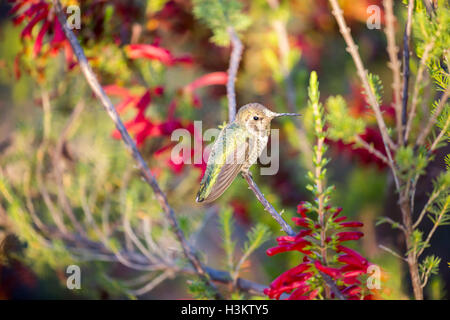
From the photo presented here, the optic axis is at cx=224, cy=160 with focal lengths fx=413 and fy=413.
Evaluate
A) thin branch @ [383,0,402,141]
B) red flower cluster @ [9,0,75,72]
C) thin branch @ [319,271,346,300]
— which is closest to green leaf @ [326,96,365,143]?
thin branch @ [383,0,402,141]

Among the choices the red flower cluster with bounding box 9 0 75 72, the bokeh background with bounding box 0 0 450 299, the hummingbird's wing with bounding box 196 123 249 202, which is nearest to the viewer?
the hummingbird's wing with bounding box 196 123 249 202

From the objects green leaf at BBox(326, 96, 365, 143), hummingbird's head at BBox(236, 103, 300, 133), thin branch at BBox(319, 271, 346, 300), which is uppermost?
hummingbird's head at BBox(236, 103, 300, 133)

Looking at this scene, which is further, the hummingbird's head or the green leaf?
the hummingbird's head

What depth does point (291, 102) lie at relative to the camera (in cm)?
95

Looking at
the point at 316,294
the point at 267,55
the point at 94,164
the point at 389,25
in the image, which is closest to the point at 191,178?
the point at 94,164

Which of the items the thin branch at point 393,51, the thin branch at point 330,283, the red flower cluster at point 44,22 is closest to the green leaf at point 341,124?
the thin branch at point 393,51

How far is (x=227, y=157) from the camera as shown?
557 mm

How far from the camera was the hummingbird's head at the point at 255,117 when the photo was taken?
533mm

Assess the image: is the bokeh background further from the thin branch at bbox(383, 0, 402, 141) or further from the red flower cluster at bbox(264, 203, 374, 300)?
the thin branch at bbox(383, 0, 402, 141)

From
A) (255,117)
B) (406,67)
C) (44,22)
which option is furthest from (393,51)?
(44,22)

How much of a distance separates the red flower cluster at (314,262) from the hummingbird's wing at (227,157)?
0.34ft

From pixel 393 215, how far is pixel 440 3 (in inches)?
40.0

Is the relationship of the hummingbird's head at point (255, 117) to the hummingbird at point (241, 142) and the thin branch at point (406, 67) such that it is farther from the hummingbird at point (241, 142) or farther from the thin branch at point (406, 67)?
the thin branch at point (406, 67)

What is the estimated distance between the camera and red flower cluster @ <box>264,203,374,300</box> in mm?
454
